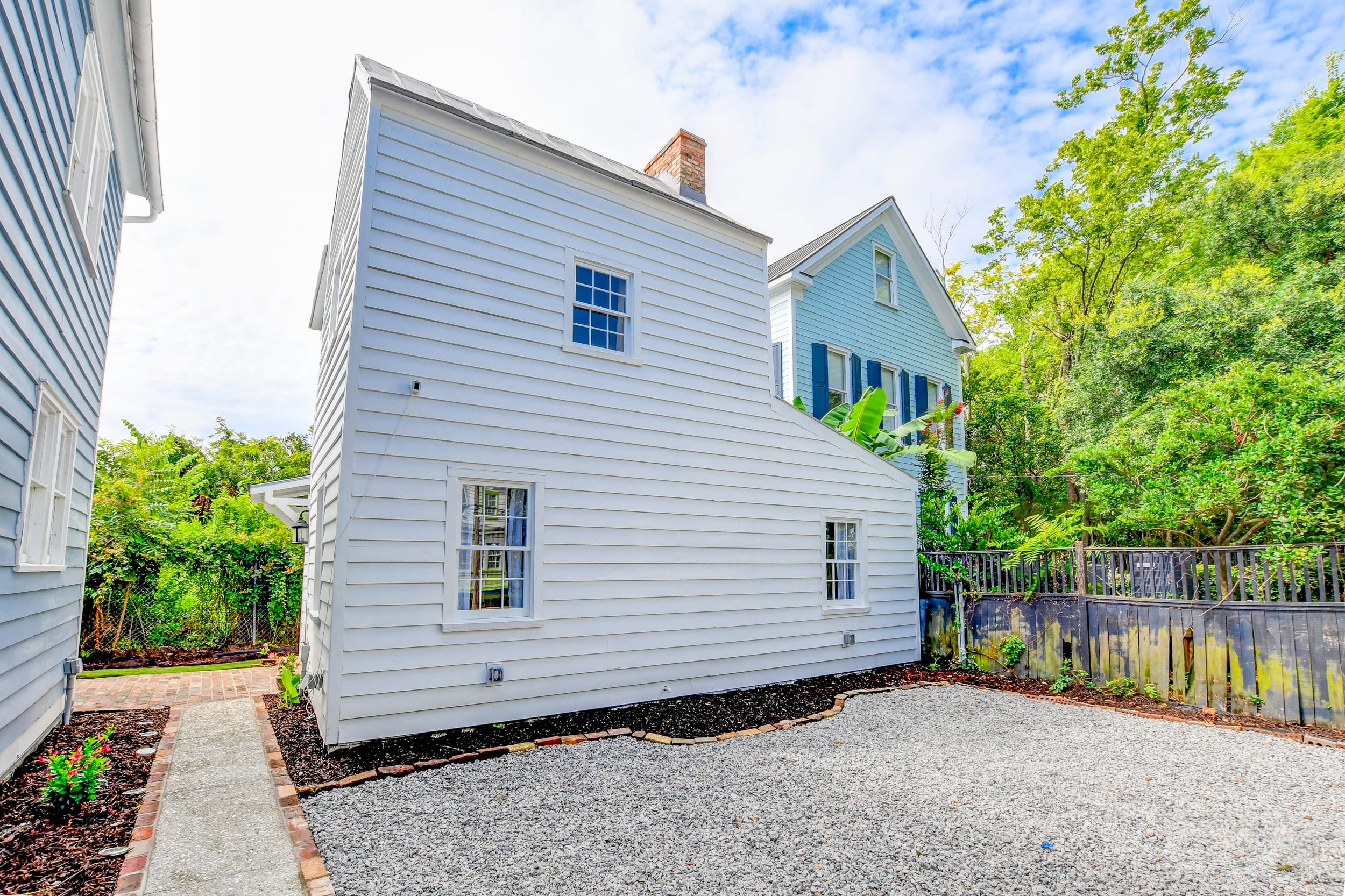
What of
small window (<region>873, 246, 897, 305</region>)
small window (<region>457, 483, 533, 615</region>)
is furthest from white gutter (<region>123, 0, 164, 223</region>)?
small window (<region>873, 246, 897, 305</region>)

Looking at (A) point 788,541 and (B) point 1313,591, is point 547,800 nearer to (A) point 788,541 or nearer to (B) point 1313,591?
(A) point 788,541

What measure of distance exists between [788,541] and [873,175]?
1590 cm

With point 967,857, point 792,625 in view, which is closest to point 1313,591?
point 792,625

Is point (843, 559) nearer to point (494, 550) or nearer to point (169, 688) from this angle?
point (494, 550)

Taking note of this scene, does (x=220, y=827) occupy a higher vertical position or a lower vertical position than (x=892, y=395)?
lower

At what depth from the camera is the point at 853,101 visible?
35.7 ft

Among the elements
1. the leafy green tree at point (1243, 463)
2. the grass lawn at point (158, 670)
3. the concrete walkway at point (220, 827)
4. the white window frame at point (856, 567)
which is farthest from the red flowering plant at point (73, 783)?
the leafy green tree at point (1243, 463)

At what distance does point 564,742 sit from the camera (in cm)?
566

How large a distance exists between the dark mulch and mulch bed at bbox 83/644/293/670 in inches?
233

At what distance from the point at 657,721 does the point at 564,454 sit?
2.88m

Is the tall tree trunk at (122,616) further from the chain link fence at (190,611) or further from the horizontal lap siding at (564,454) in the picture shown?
the horizontal lap siding at (564,454)

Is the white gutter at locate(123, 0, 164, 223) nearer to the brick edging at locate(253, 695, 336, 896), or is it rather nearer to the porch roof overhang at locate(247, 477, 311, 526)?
the porch roof overhang at locate(247, 477, 311, 526)

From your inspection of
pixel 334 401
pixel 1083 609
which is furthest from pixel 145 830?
pixel 1083 609

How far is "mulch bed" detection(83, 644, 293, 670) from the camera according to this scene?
1030 cm
